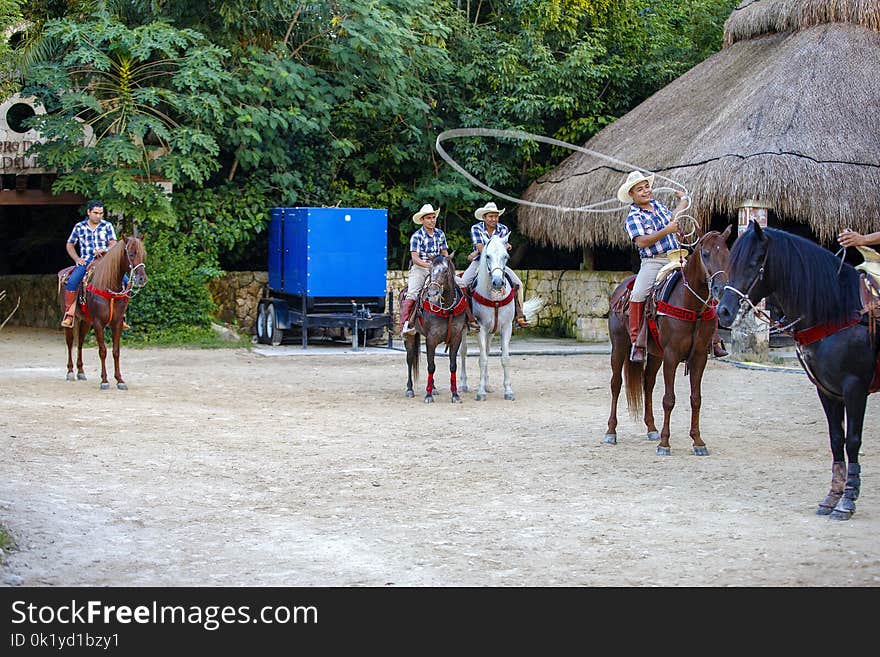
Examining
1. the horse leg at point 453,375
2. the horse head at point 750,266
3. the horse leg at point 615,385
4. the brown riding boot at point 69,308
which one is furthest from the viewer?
the brown riding boot at point 69,308

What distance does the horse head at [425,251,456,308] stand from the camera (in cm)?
1191

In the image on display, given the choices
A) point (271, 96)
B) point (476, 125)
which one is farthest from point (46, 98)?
point (476, 125)

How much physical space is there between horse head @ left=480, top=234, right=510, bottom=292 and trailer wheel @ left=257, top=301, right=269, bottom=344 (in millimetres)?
7439

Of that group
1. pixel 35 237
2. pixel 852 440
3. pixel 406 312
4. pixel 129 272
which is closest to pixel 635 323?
pixel 852 440

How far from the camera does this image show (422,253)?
41.7 feet

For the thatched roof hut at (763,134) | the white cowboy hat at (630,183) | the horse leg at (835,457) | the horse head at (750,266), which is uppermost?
the thatched roof hut at (763,134)

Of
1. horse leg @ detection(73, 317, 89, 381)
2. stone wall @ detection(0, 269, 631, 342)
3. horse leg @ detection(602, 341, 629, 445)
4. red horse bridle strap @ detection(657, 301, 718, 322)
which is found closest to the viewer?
red horse bridle strap @ detection(657, 301, 718, 322)

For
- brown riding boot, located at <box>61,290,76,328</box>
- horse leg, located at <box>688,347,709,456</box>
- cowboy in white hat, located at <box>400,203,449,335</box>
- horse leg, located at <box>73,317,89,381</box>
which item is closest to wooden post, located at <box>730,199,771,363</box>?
cowboy in white hat, located at <box>400,203,449,335</box>

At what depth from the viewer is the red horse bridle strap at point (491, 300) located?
12.4 metres

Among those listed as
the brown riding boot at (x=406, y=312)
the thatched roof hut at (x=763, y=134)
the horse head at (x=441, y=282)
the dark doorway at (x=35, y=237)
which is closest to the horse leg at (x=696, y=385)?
the horse head at (x=441, y=282)

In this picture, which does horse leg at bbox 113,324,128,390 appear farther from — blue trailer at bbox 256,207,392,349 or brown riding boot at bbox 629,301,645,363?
brown riding boot at bbox 629,301,645,363

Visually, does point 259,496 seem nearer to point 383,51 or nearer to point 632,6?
point 383,51

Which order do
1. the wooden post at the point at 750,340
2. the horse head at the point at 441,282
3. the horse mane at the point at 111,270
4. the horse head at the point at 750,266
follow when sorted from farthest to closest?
the wooden post at the point at 750,340 < the horse mane at the point at 111,270 < the horse head at the point at 441,282 < the horse head at the point at 750,266

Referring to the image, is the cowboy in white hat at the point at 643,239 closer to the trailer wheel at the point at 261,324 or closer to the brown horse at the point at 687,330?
the brown horse at the point at 687,330
